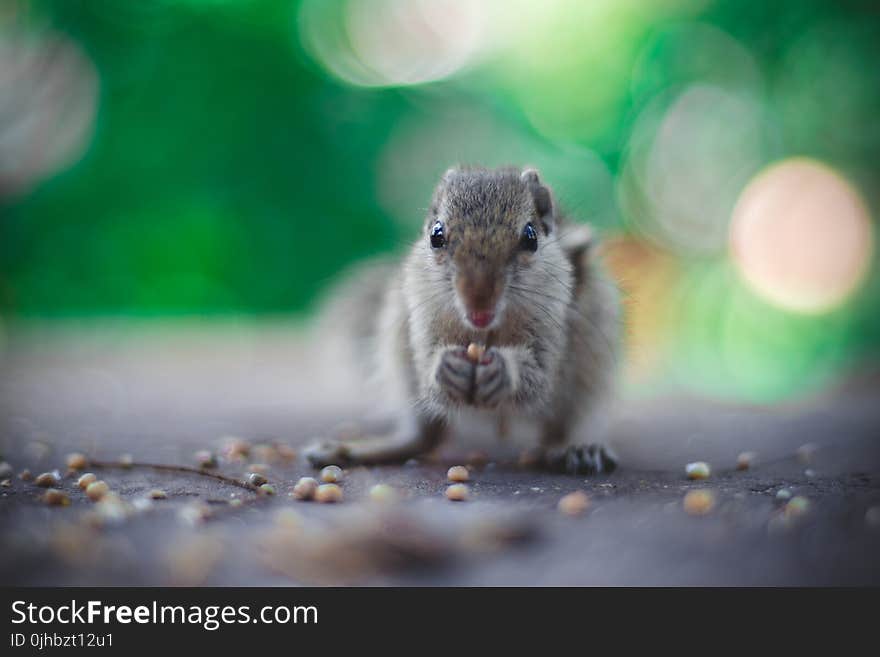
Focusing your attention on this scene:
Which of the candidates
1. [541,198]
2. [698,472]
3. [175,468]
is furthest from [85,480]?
[698,472]

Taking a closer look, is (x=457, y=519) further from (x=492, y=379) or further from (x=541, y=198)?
(x=541, y=198)

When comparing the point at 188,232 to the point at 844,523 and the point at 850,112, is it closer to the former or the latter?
the point at 850,112

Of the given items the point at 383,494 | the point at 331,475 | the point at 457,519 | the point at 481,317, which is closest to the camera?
the point at 457,519

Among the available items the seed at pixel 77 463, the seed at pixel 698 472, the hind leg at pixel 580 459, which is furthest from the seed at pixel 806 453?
the seed at pixel 77 463

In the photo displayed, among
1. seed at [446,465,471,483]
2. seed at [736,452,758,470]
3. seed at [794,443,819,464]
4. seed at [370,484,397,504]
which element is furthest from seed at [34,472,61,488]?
seed at [794,443,819,464]

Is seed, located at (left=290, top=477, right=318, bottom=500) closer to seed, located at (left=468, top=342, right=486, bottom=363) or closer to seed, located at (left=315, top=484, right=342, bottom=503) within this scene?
seed, located at (left=315, top=484, right=342, bottom=503)

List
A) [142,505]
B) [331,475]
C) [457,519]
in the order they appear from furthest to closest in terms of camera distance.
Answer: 1. [331,475]
2. [142,505]
3. [457,519]

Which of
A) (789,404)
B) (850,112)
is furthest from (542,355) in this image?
(850,112)
